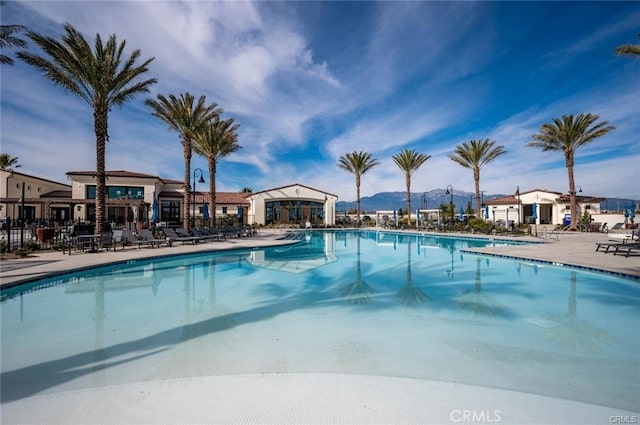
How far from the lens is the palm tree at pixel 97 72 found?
13.0 m

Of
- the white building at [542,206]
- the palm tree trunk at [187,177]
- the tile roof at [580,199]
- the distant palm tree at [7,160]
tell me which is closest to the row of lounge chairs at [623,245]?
the white building at [542,206]

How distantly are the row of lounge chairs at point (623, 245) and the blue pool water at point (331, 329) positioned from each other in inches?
151

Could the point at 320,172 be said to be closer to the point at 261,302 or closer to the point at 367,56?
the point at 367,56

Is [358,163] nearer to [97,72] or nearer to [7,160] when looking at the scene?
[97,72]

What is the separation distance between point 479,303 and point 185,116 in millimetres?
19648

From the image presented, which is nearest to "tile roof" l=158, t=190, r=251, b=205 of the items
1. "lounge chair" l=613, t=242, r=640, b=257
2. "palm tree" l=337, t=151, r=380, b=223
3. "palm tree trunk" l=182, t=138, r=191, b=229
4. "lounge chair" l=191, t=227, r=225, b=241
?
"palm tree" l=337, t=151, r=380, b=223

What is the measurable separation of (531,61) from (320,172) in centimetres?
3248

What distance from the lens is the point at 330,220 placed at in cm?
3878

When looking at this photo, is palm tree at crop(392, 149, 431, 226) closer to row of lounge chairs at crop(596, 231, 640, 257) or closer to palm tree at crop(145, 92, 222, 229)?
row of lounge chairs at crop(596, 231, 640, 257)

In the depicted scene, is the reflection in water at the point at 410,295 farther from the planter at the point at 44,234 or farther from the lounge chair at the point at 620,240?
the planter at the point at 44,234

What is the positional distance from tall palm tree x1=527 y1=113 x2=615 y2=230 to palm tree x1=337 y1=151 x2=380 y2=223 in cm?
1631

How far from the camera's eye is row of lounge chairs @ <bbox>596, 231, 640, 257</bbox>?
1166cm

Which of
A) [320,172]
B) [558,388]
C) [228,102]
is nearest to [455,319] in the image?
[558,388]

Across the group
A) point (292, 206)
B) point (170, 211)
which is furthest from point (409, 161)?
point (170, 211)
